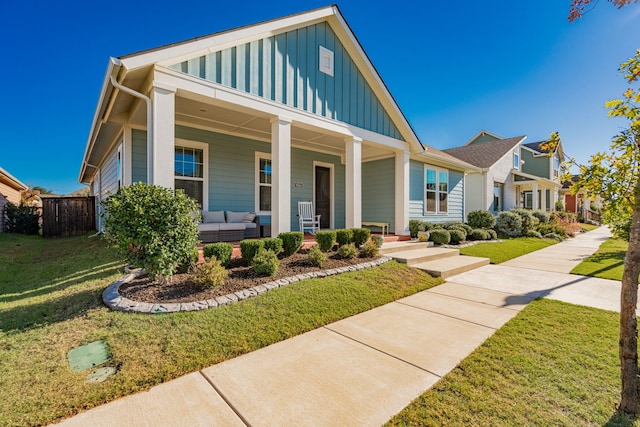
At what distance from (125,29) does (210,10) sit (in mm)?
3027

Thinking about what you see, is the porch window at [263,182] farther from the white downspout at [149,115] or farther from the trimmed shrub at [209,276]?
the trimmed shrub at [209,276]

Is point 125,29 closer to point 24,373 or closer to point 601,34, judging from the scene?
point 24,373

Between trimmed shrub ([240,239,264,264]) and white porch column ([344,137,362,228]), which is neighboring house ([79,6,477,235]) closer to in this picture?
white porch column ([344,137,362,228])

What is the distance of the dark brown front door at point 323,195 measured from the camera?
32.0 ft

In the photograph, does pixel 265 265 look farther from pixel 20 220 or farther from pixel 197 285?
pixel 20 220

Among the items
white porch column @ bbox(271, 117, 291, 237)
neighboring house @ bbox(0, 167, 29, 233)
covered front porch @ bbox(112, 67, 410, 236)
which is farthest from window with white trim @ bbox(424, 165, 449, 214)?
neighboring house @ bbox(0, 167, 29, 233)

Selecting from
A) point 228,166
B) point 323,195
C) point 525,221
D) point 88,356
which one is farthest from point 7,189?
point 525,221

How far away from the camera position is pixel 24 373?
2.17 m

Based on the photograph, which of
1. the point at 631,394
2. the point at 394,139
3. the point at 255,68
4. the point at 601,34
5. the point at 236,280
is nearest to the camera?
the point at 631,394

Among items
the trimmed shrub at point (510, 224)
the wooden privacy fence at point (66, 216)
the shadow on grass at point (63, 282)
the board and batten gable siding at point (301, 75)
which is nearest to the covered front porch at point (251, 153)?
the board and batten gable siding at point (301, 75)

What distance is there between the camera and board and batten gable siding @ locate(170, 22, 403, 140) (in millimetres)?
5344

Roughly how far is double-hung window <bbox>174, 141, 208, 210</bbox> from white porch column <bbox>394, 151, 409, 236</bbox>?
227 inches

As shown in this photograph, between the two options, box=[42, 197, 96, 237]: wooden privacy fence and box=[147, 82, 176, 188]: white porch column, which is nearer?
box=[147, 82, 176, 188]: white porch column

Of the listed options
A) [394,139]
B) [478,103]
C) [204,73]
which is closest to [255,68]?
[204,73]
